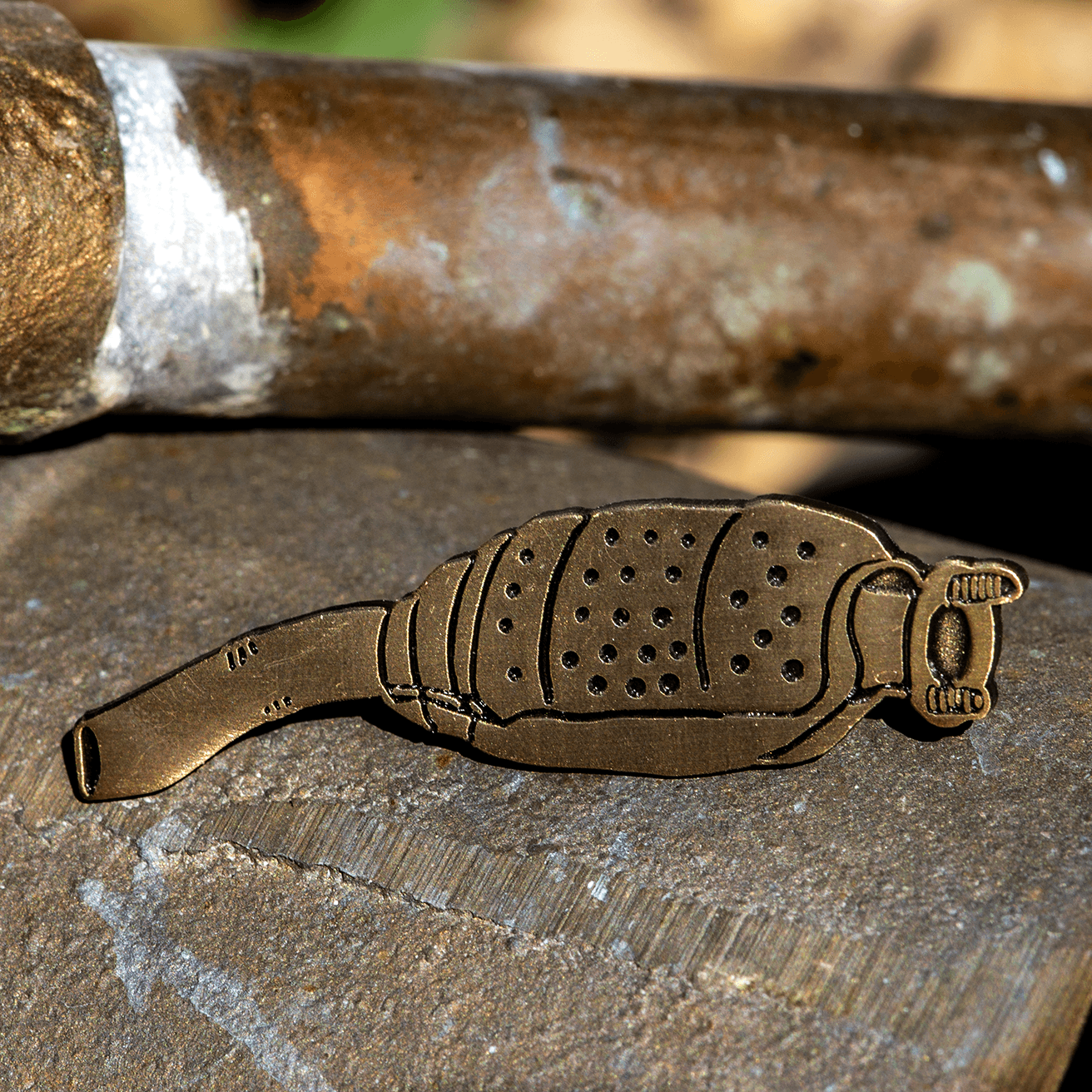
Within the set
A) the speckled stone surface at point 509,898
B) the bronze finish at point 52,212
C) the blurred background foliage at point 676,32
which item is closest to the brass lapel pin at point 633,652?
the speckled stone surface at point 509,898

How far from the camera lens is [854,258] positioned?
1223 millimetres

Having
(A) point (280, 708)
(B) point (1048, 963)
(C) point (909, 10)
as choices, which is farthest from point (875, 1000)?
(C) point (909, 10)

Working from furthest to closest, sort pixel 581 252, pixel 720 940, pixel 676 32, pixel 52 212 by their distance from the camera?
1. pixel 676 32
2. pixel 581 252
3. pixel 52 212
4. pixel 720 940

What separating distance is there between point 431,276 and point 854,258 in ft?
1.54

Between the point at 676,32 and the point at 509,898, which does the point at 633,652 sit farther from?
the point at 676,32

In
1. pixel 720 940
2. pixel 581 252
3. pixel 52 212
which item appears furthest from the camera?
pixel 581 252

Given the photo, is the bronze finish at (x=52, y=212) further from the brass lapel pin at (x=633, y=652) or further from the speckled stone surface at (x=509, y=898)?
the brass lapel pin at (x=633, y=652)

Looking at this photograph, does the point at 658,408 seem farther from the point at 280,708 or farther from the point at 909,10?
the point at 909,10

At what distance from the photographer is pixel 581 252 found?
1.17 meters

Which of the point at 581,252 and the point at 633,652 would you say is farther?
the point at 581,252

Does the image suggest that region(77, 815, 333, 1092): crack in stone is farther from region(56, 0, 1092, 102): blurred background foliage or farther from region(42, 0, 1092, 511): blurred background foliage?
region(56, 0, 1092, 102): blurred background foliage

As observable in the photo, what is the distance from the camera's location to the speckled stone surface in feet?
2.40

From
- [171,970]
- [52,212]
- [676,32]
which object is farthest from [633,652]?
[676,32]

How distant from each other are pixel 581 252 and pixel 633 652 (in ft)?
1.66
